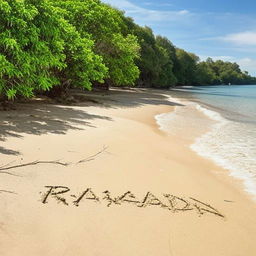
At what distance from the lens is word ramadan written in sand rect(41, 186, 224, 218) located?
5.25 metres

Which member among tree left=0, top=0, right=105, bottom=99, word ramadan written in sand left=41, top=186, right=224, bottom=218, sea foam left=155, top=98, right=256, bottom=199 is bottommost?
sea foam left=155, top=98, right=256, bottom=199

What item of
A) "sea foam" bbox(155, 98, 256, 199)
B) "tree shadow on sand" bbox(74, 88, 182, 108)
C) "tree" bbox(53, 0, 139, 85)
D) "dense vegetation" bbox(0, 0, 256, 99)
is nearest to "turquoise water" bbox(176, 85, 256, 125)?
"tree shadow on sand" bbox(74, 88, 182, 108)

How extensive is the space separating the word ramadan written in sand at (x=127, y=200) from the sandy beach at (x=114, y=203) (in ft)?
0.06

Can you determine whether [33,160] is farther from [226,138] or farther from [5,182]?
[226,138]

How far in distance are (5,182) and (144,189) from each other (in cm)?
258

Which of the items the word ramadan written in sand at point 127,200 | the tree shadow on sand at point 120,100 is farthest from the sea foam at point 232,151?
the tree shadow on sand at point 120,100

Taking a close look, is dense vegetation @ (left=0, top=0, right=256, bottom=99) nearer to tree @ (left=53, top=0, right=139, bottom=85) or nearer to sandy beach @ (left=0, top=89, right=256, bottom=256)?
tree @ (left=53, top=0, right=139, bottom=85)

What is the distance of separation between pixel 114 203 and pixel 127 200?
287 mm

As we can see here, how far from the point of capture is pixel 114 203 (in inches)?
210

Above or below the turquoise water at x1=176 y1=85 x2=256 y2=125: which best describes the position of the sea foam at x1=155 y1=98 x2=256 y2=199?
above

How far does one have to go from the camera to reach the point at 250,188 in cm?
701

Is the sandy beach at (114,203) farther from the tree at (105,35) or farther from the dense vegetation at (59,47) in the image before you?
the tree at (105,35)

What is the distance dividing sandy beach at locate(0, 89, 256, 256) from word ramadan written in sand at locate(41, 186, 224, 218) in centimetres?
2

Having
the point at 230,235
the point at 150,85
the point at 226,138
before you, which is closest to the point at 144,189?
the point at 230,235
